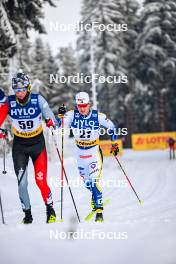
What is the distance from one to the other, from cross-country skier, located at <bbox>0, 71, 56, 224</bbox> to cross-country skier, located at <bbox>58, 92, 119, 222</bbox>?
640mm

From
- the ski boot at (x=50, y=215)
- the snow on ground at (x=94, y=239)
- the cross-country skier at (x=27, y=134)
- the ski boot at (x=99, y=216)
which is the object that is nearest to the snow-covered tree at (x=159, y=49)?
the snow on ground at (x=94, y=239)

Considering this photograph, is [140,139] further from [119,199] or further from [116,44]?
[119,199]

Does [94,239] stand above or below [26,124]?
below

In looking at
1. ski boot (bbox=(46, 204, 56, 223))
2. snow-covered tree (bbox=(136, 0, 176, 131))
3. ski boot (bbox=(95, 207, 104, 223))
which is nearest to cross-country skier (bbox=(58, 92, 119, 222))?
ski boot (bbox=(95, 207, 104, 223))

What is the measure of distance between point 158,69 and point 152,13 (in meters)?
4.88

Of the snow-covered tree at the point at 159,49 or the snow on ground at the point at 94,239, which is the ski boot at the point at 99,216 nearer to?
the snow on ground at the point at 94,239

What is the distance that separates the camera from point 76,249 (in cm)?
457

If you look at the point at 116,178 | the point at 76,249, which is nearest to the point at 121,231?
the point at 76,249

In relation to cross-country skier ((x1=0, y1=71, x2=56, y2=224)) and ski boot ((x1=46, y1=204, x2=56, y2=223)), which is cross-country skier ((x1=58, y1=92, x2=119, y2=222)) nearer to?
cross-country skier ((x1=0, y1=71, x2=56, y2=224))

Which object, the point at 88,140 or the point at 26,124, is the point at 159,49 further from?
the point at 26,124

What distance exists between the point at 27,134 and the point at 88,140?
47.8 inches

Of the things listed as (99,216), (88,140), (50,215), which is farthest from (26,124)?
(99,216)

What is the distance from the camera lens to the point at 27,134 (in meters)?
6.19

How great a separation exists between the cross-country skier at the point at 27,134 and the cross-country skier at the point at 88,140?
640mm
